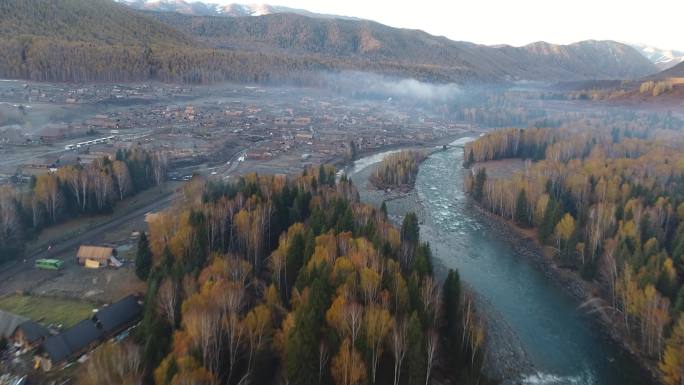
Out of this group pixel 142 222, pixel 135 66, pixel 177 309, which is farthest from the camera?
pixel 135 66

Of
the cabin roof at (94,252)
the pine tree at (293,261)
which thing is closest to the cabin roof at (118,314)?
the cabin roof at (94,252)

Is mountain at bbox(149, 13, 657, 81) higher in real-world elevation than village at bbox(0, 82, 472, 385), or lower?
Result: higher

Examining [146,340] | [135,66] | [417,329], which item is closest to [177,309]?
[146,340]

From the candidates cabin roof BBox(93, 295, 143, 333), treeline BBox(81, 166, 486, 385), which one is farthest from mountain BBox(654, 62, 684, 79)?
cabin roof BBox(93, 295, 143, 333)

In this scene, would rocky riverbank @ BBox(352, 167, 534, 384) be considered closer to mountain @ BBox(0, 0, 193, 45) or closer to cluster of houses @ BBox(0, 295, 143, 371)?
cluster of houses @ BBox(0, 295, 143, 371)

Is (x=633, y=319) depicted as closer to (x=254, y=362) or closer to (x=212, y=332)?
(x=254, y=362)

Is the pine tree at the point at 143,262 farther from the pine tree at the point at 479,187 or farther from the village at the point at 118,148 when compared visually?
the pine tree at the point at 479,187
